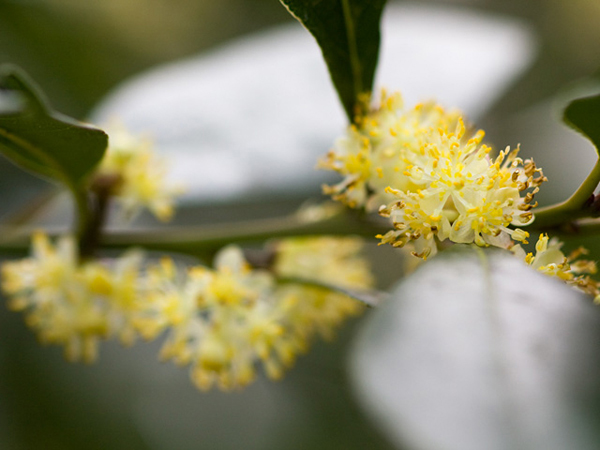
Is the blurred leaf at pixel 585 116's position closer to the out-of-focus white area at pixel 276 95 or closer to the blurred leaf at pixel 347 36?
the blurred leaf at pixel 347 36

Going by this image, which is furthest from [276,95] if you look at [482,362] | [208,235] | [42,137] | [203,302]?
[482,362]

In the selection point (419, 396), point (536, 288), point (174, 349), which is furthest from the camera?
point (174, 349)

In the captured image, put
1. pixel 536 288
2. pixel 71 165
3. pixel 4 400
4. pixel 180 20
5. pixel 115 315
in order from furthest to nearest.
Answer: pixel 180 20 → pixel 4 400 → pixel 115 315 → pixel 71 165 → pixel 536 288

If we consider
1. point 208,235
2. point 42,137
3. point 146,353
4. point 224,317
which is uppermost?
point 42,137

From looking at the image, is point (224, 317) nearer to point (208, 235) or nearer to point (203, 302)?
point (203, 302)

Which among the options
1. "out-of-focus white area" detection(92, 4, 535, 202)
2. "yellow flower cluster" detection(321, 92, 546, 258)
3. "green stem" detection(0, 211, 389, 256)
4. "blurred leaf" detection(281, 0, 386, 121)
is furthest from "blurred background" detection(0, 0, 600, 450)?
"yellow flower cluster" detection(321, 92, 546, 258)

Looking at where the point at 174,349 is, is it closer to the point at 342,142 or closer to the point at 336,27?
the point at 342,142

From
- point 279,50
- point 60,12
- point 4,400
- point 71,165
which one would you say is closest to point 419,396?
point 71,165

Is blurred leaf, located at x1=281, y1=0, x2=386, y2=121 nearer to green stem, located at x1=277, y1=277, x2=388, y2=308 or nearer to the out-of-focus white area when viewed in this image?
green stem, located at x1=277, y1=277, x2=388, y2=308
